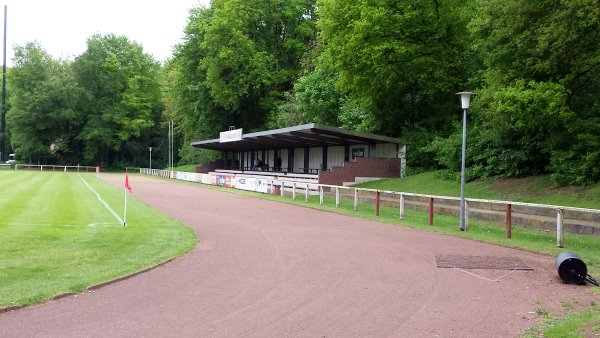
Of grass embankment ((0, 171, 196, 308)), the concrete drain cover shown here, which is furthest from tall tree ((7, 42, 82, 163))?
the concrete drain cover

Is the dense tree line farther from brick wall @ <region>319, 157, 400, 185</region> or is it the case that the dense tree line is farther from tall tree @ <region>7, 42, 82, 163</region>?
tall tree @ <region>7, 42, 82, 163</region>

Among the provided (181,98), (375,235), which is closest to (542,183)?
(375,235)

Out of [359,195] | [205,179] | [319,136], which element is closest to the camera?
[359,195]

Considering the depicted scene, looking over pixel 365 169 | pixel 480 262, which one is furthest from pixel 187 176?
pixel 480 262

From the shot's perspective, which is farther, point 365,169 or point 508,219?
point 365,169

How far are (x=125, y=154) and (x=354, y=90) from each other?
7337 centimetres

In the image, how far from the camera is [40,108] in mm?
81312

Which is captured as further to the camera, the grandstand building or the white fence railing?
the grandstand building

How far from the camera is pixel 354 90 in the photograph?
109ft

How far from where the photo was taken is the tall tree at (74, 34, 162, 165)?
3349 inches

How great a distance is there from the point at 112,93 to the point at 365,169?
2582 inches

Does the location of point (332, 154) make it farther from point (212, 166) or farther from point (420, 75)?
point (212, 166)

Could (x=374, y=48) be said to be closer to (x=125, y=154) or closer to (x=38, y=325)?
(x=38, y=325)

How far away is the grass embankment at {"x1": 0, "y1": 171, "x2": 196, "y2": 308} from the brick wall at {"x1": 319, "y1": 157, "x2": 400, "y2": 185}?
15.8 m
